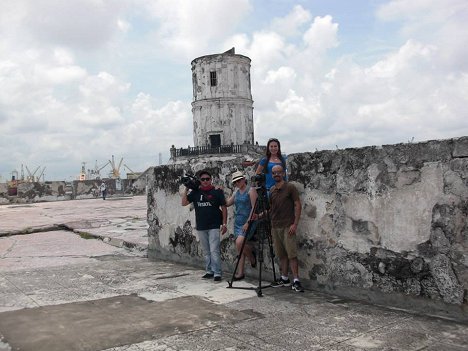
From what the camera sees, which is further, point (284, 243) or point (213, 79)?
point (213, 79)

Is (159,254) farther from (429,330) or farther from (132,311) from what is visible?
(429,330)

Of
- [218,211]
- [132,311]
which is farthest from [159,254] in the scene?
[132,311]

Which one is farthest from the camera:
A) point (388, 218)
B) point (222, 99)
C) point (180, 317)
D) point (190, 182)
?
point (222, 99)

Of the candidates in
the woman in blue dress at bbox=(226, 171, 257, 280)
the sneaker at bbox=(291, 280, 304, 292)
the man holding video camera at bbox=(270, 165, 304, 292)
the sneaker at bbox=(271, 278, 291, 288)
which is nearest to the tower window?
the woman in blue dress at bbox=(226, 171, 257, 280)

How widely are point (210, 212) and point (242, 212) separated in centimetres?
49

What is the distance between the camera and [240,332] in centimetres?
401

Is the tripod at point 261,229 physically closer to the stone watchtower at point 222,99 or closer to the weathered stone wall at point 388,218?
the weathered stone wall at point 388,218

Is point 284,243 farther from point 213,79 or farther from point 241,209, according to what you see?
point 213,79

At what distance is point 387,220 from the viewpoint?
4.69 metres

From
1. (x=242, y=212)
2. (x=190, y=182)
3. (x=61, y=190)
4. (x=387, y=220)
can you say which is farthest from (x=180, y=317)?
(x=61, y=190)

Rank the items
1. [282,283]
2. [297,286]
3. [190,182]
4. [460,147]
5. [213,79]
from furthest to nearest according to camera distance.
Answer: [213,79]
[190,182]
[282,283]
[297,286]
[460,147]

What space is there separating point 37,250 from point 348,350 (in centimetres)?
769

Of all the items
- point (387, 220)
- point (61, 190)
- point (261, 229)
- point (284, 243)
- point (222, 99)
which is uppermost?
point (222, 99)

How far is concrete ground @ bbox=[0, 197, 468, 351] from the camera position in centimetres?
376
